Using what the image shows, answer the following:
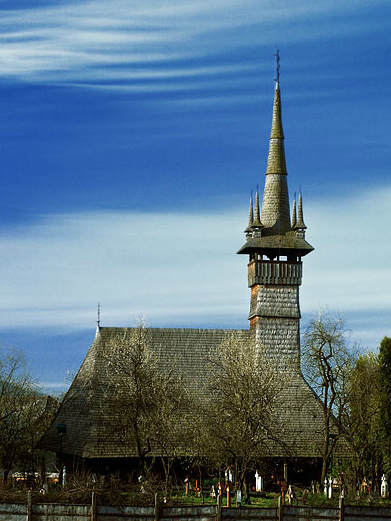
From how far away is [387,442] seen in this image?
4166cm

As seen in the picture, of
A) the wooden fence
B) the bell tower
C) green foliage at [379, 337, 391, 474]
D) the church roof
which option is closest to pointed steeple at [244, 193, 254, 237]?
the bell tower

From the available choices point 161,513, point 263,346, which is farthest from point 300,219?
point 161,513

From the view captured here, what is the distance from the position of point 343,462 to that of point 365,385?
16.3ft

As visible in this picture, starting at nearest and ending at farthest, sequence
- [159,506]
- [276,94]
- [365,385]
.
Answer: [159,506] → [365,385] → [276,94]

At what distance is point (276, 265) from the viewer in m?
53.2

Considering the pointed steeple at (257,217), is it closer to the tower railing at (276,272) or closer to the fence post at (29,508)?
the tower railing at (276,272)

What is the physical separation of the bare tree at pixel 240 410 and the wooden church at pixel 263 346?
198 cm

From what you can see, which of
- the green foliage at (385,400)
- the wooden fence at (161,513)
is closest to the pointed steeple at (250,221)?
the green foliage at (385,400)

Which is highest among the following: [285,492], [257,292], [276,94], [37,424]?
[276,94]

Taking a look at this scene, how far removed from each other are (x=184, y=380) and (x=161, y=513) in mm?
23050

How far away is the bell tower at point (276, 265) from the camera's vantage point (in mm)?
51938

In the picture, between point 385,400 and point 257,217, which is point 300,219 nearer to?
point 257,217

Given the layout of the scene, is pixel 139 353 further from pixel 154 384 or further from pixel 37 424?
pixel 37 424

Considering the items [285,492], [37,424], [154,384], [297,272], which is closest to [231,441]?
[285,492]
